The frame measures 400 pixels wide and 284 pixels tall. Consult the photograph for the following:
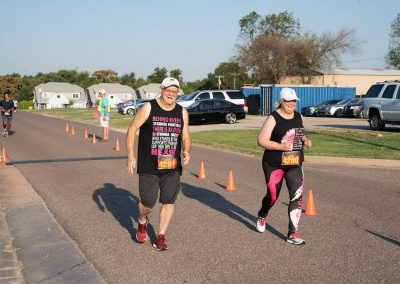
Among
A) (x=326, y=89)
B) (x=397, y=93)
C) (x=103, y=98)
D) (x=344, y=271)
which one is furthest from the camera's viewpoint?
(x=326, y=89)

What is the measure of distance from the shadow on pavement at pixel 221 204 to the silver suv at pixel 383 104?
1321 centimetres

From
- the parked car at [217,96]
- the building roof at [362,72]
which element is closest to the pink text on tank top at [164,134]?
the parked car at [217,96]

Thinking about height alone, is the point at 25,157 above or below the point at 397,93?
below

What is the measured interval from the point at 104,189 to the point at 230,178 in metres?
2.29

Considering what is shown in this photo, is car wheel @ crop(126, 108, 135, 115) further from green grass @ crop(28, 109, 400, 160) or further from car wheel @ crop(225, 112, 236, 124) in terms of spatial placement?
Result: green grass @ crop(28, 109, 400, 160)

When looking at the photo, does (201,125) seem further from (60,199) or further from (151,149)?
(151,149)

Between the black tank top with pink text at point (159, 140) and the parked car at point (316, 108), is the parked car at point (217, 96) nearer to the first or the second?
the parked car at point (316, 108)

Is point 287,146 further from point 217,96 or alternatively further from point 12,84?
point 12,84

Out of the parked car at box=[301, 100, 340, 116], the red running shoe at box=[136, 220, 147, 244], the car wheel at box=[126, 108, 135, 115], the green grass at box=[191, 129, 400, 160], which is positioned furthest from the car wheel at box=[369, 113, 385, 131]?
the car wheel at box=[126, 108, 135, 115]

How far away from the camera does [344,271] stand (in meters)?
4.82

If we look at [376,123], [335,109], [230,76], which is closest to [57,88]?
[230,76]

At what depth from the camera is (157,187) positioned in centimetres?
554

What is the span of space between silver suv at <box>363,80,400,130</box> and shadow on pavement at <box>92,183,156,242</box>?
557 inches

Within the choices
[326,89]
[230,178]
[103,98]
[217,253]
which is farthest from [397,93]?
[326,89]
